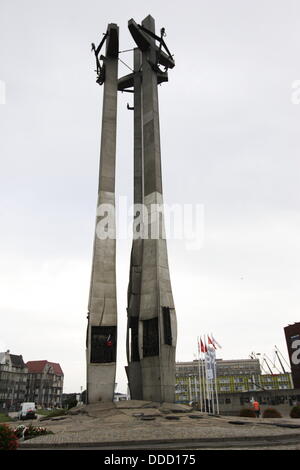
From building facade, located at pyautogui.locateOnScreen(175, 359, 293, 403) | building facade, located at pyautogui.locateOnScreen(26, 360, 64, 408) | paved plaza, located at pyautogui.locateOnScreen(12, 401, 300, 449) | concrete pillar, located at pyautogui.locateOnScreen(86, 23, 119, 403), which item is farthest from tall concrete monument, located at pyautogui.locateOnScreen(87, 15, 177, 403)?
building facade, located at pyautogui.locateOnScreen(26, 360, 64, 408)

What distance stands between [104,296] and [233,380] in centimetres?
9119

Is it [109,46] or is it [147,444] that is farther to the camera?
[109,46]

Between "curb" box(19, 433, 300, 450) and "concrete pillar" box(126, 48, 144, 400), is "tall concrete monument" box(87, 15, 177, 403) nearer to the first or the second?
"concrete pillar" box(126, 48, 144, 400)

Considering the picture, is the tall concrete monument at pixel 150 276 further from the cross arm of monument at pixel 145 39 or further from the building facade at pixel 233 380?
the building facade at pixel 233 380

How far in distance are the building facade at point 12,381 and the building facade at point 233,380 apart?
43680 mm

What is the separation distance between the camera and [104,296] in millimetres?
27828

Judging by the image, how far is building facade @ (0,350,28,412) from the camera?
91.6 meters

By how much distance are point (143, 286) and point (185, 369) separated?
12396 cm

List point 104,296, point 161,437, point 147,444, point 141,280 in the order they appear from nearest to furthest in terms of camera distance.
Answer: point 147,444 → point 161,437 → point 104,296 → point 141,280

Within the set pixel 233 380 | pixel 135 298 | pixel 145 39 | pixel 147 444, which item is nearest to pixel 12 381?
pixel 233 380

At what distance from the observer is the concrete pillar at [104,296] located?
26156 mm

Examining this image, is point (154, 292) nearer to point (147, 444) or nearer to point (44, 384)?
point (147, 444)

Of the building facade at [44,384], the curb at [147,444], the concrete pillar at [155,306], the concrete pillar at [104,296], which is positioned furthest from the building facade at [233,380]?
the curb at [147,444]
